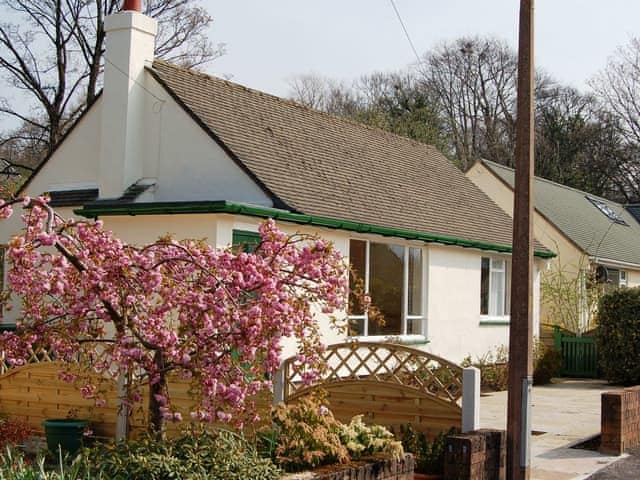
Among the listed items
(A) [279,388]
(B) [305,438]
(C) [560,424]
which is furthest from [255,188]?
(B) [305,438]

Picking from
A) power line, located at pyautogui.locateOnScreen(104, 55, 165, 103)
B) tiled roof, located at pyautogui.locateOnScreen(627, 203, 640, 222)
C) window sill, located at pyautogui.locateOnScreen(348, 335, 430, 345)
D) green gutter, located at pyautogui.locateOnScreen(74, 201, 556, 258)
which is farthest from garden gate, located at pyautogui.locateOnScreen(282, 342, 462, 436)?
tiled roof, located at pyautogui.locateOnScreen(627, 203, 640, 222)

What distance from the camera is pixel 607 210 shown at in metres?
37.6

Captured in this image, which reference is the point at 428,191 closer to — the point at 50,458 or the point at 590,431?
the point at 590,431

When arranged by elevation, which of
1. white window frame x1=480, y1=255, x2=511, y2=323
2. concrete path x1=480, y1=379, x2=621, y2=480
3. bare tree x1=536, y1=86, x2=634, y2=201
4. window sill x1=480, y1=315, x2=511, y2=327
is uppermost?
bare tree x1=536, y1=86, x2=634, y2=201

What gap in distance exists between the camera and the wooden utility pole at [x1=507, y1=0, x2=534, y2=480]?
31.3 feet

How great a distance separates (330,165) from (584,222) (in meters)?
16.2

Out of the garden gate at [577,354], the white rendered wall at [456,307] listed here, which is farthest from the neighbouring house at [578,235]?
the white rendered wall at [456,307]

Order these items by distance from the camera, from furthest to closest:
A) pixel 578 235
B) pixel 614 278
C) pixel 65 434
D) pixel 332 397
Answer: pixel 614 278, pixel 578 235, pixel 332 397, pixel 65 434

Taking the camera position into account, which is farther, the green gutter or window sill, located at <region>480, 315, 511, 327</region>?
window sill, located at <region>480, 315, 511, 327</region>

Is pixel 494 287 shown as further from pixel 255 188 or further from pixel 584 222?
pixel 584 222

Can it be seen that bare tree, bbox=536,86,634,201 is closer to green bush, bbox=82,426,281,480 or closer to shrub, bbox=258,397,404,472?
shrub, bbox=258,397,404,472

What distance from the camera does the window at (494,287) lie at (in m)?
22.0

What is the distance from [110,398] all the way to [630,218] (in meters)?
34.0

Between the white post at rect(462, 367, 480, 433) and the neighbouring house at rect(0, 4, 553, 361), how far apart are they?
5.05 metres
